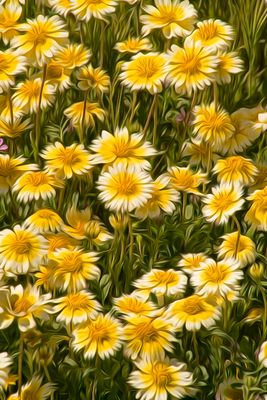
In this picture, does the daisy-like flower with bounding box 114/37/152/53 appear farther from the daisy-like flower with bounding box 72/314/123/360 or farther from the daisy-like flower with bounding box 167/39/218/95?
the daisy-like flower with bounding box 72/314/123/360

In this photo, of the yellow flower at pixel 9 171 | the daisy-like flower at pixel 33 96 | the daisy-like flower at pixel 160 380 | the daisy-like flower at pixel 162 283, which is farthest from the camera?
the daisy-like flower at pixel 33 96

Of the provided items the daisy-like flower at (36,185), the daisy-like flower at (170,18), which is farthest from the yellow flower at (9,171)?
the daisy-like flower at (170,18)

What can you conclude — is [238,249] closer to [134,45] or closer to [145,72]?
[145,72]

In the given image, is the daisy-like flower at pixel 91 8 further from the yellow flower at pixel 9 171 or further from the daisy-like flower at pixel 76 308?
the daisy-like flower at pixel 76 308

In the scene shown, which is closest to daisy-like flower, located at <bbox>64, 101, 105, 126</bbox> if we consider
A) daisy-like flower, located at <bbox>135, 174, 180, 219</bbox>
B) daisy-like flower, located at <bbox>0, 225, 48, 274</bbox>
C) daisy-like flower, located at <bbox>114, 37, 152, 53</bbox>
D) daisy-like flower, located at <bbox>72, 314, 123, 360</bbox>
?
daisy-like flower, located at <bbox>114, 37, 152, 53</bbox>

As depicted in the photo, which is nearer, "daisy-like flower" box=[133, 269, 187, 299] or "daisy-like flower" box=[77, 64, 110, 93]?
"daisy-like flower" box=[133, 269, 187, 299]
